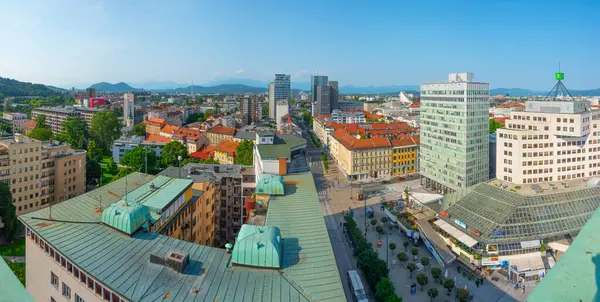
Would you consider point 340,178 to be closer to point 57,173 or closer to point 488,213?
point 488,213

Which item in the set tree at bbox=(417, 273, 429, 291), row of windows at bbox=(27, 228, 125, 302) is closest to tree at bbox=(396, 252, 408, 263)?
tree at bbox=(417, 273, 429, 291)

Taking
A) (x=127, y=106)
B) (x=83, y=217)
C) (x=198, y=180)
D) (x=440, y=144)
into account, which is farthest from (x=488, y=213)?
(x=127, y=106)

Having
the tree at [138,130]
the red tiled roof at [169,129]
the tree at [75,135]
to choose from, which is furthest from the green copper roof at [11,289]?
the tree at [138,130]

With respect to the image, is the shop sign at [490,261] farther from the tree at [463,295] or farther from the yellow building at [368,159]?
the yellow building at [368,159]

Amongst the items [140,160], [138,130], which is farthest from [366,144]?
[138,130]

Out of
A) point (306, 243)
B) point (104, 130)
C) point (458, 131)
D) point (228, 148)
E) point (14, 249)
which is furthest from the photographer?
point (104, 130)

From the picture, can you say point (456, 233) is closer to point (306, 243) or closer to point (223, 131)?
point (306, 243)

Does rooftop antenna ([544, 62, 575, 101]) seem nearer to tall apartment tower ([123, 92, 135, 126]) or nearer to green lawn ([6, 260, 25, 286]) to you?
green lawn ([6, 260, 25, 286])

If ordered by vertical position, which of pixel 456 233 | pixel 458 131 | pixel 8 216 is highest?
pixel 458 131
